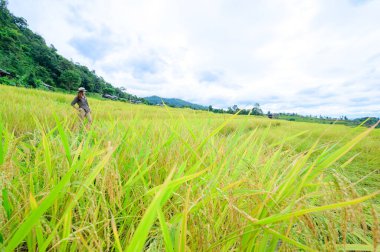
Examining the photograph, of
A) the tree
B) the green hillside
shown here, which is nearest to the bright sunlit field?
the green hillside

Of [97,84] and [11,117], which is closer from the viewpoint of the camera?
[11,117]

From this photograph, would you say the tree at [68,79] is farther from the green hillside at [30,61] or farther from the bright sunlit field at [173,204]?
the bright sunlit field at [173,204]

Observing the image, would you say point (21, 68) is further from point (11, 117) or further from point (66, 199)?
point (66, 199)

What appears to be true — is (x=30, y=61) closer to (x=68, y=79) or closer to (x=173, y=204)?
(x=68, y=79)

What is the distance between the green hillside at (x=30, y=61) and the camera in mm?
32781

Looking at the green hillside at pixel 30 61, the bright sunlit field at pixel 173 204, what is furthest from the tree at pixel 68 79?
the bright sunlit field at pixel 173 204

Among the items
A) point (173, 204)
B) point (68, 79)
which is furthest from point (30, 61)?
point (173, 204)

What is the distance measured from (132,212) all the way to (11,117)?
2.91 m

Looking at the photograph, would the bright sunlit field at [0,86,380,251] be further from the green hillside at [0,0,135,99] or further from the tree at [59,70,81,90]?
the tree at [59,70,81,90]

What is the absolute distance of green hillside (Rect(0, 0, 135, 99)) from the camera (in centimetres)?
3278

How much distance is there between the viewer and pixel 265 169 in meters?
0.94

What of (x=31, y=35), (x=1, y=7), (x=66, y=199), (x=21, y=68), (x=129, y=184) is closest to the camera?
(x=66, y=199)

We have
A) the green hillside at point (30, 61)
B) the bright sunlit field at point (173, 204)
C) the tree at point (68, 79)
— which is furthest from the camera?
the tree at point (68, 79)

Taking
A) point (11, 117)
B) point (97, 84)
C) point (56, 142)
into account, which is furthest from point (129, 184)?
point (97, 84)
